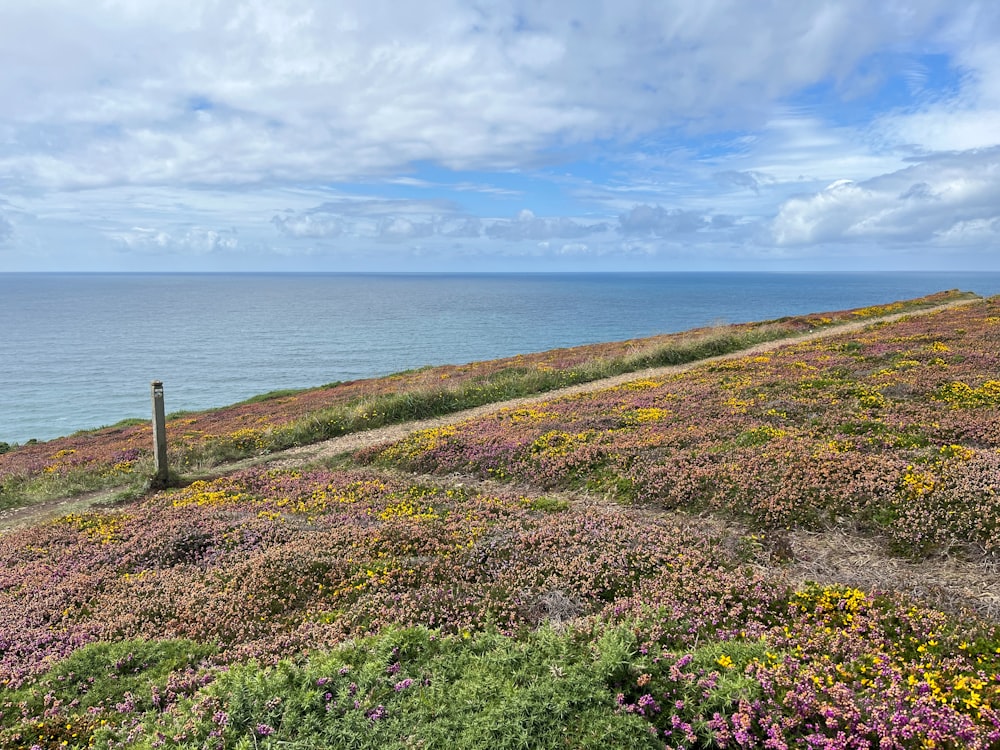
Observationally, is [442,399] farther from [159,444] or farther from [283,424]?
[159,444]

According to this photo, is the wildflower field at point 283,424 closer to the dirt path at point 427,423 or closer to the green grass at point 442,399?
the green grass at point 442,399

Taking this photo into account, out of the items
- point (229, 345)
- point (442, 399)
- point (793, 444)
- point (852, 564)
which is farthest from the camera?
point (229, 345)

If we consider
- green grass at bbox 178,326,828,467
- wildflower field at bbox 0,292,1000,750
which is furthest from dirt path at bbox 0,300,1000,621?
green grass at bbox 178,326,828,467

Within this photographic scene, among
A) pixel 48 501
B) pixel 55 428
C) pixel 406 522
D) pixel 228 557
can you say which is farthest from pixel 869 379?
pixel 55 428

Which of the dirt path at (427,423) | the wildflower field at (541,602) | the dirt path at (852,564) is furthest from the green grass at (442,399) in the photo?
the dirt path at (852,564)

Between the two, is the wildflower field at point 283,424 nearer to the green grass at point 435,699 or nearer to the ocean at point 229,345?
the ocean at point 229,345

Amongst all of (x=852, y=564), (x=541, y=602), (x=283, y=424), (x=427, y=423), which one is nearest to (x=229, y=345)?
(x=283, y=424)

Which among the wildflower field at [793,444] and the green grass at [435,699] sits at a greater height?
the wildflower field at [793,444]

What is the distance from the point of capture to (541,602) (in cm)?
793

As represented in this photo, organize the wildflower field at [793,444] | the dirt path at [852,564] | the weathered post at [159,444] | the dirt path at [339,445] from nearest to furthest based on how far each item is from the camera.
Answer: the dirt path at [852,564] < the wildflower field at [793,444] < the dirt path at [339,445] < the weathered post at [159,444]

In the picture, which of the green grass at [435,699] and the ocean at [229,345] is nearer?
the green grass at [435,699]

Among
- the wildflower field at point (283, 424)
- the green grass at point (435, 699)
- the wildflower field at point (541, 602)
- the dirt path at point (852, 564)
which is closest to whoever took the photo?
the green grass at point (435, 699)

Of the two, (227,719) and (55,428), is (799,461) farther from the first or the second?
(55,428)

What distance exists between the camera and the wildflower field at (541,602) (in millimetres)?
5277
